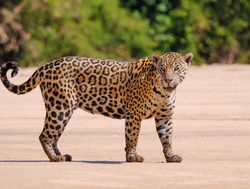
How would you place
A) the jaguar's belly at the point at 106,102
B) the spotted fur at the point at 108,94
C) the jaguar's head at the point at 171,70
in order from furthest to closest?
the jaguar's belly at the point at 106,102, the spotted fur at the point at 108,94, the jaguar's head at the point at 171,70

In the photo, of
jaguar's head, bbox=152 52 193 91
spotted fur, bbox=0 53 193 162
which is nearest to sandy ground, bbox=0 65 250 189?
spotted fur, bbox=0 53 193 162

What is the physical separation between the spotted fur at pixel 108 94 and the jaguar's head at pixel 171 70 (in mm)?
19

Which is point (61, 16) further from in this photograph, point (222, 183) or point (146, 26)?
point (222, 183)

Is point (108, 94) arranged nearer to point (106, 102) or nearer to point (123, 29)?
point (106, 102)

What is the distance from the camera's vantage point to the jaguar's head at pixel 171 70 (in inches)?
537

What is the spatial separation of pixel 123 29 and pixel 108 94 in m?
14.2

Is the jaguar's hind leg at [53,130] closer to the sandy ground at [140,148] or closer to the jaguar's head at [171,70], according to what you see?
the sandy ground at [140,148]

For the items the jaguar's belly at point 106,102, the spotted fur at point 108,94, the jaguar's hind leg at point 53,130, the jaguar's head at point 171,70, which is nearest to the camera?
the jaguar's head at point 171,70

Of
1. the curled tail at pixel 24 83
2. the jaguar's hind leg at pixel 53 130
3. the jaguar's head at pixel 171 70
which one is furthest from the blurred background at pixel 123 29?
the jaguar's head at pixel 171 70

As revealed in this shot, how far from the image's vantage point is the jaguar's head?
13.6 m

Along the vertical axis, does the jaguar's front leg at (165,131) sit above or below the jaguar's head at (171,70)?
below

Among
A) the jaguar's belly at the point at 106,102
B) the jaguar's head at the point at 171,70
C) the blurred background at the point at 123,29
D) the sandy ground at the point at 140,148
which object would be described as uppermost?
the jaguar's head at the point at 171,70

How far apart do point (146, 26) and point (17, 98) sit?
25.2 ft

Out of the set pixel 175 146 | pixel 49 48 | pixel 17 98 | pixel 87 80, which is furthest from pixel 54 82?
pixel 49 48
